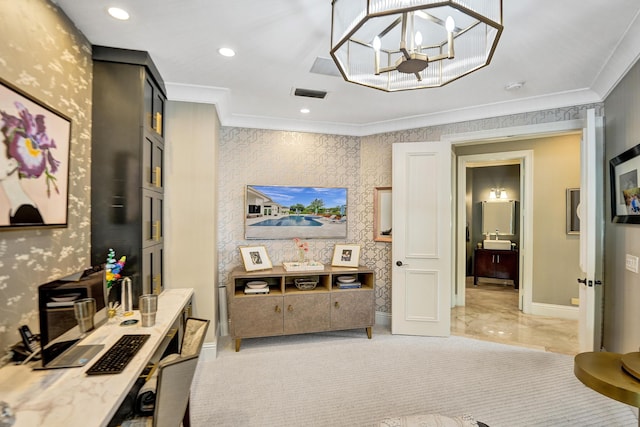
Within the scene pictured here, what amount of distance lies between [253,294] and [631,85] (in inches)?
146

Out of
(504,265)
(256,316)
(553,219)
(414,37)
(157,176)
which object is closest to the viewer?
(414,37)

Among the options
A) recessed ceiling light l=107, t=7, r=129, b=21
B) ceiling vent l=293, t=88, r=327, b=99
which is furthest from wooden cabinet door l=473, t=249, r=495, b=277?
recessed ceiling light l=107, t=7, r=129, b=21

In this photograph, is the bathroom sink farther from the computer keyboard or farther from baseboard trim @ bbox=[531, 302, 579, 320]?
the computer keyboard

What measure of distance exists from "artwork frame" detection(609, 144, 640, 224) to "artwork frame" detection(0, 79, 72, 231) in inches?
147

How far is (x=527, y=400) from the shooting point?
8.23ft

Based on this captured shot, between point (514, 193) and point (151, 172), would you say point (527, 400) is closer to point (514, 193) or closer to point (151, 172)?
point (151, 172)

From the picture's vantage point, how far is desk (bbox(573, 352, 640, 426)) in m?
1.48

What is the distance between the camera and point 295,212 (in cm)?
410

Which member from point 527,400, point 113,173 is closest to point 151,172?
point 113,173

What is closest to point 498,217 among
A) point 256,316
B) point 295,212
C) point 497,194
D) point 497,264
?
point 497,194

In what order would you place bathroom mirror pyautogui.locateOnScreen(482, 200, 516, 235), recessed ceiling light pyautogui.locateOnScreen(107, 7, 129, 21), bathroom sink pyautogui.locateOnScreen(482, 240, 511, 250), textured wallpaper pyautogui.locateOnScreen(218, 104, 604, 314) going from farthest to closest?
1. bathroom mirror pyautogui.locateOnScreen(482, 200, 516, 235)
2. bathroom sink pyautogui.locateOnScreen(482, 240, 511, 250)
3. textured wallpaper pyautogui.locateOnScreen(218, 104, 604, 314)
4. recessed ceiling light pyautogui.locateOnScreen(107, 7, 129, 21)

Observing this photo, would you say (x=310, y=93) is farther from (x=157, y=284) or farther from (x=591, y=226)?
(x=591, y=226)

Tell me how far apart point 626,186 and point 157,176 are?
3843 millimetres

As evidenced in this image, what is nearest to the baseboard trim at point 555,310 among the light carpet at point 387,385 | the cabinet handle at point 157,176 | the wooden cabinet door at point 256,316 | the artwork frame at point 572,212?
the artwork frame at point 572,212
